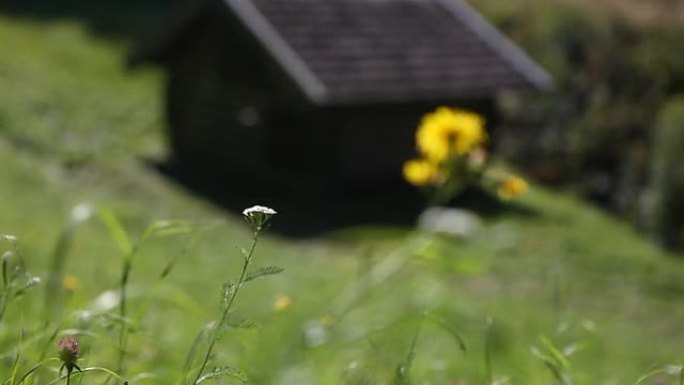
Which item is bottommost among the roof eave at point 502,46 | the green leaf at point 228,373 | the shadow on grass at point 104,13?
the shadow on grass at point 104,13

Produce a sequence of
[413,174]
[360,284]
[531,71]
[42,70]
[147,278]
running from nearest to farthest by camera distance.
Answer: [360,284] < [413,174] < [147,278] < [531,71] < [42,70]

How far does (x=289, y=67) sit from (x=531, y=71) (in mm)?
3601

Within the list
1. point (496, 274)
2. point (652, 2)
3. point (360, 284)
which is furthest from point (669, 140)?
point (360, 284)

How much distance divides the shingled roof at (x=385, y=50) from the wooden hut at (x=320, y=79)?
0.05 feet

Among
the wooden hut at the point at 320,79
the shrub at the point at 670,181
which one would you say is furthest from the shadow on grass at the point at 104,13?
the shrub at the point at 670,181

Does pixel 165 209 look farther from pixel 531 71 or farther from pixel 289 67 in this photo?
pixel 531 71

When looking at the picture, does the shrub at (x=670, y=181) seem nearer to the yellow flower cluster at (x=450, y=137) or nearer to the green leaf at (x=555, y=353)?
the yellow flower cluster at (x=450, y=137)

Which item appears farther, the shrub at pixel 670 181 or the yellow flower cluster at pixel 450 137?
the shrub at pixel 670 181

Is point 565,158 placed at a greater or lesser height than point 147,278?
lesser

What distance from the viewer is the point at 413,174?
3275 millimetres

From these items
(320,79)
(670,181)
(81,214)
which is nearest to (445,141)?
(81,214)

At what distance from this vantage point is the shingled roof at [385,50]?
13805 mm

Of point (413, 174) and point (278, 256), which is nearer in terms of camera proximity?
point (413, 174)

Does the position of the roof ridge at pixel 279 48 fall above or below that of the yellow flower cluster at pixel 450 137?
below
